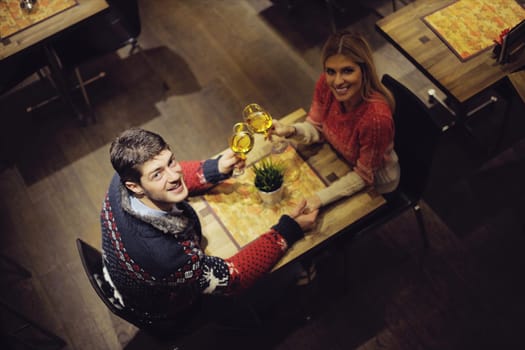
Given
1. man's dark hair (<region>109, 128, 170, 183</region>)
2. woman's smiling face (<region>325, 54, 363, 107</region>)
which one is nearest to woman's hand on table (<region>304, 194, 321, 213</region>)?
woman's smiling face (<region>325, 54, 363, 107</region>)

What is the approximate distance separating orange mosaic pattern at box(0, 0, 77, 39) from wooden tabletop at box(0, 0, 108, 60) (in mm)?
30

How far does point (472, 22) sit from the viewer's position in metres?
3.01

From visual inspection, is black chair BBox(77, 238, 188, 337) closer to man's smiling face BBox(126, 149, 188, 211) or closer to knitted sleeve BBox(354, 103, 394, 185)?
man's smiling face BBox(126, 149, 188, 211)

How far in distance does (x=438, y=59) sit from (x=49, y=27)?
2.41 metres

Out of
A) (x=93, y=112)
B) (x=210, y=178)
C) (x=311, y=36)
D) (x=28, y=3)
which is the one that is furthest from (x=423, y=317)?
(x=28, y=3)

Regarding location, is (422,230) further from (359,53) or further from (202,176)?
(202,176)

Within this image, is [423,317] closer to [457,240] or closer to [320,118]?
[457,240]

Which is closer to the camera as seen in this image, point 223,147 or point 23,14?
point 23,14

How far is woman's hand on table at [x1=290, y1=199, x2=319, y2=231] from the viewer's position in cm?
232

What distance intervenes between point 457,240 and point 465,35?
4.09 ft

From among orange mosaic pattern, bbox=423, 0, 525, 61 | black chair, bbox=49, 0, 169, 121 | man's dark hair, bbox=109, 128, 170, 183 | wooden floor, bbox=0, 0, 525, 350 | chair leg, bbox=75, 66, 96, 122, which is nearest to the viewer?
man's dark hair, bbox=109, 128, 170, 183

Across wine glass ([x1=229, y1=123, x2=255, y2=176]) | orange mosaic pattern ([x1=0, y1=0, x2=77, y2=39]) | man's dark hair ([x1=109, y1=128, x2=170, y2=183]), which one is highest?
orange mosaic pattern ([x1=0, y1=0, x2=77, y2=39])

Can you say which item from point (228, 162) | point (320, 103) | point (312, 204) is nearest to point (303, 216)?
point (312, 204)

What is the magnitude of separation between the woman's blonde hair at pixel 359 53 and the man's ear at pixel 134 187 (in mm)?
1012
